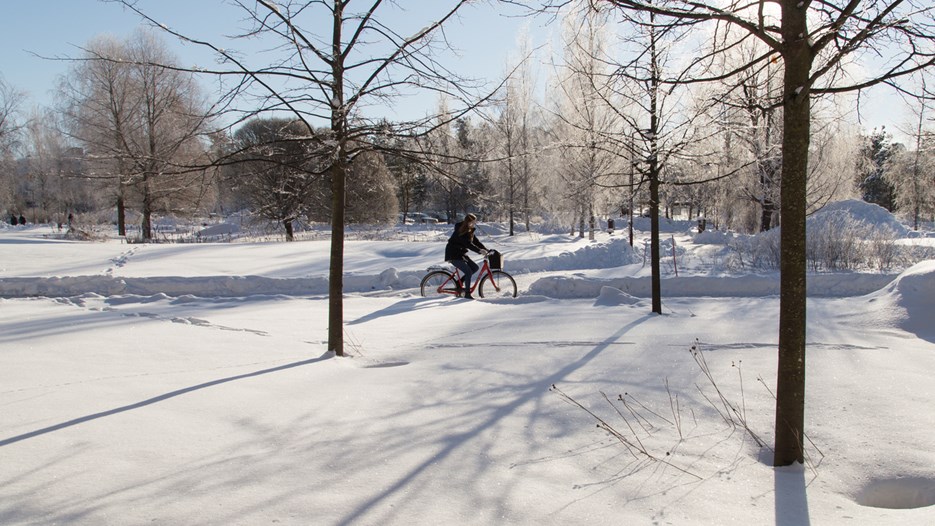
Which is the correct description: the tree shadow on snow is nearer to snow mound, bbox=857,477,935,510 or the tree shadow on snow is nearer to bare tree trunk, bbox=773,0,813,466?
bare tree trunk, bbox=773,0,813,466

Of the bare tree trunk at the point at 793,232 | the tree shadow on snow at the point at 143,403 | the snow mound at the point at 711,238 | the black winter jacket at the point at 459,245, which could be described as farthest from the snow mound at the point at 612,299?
the snow mound at the point at 711,238

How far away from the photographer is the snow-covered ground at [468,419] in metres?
2.50

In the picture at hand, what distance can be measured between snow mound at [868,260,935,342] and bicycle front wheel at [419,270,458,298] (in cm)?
651

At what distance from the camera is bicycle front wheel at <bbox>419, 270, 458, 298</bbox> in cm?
1071

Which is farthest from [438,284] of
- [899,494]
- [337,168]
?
[899,494]

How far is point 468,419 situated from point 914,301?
5.63 meters

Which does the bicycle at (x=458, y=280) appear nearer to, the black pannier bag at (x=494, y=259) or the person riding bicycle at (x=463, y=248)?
the black pannier bag at (x=494, y=259)

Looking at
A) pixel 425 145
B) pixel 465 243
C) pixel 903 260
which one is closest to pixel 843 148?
pixel 903 260

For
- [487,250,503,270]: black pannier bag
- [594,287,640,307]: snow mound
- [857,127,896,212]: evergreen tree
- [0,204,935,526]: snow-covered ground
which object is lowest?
[0,204,935,526]: snow-covered ground

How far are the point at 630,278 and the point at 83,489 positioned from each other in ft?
36.3

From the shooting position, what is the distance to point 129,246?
16734mm

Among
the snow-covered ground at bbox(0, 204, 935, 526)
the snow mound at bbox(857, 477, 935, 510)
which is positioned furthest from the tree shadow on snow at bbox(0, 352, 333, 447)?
the snow mound at bbox(857, 477, 935, 510)

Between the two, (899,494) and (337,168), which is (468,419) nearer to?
(899,494)

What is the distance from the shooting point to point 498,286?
1115 cm
